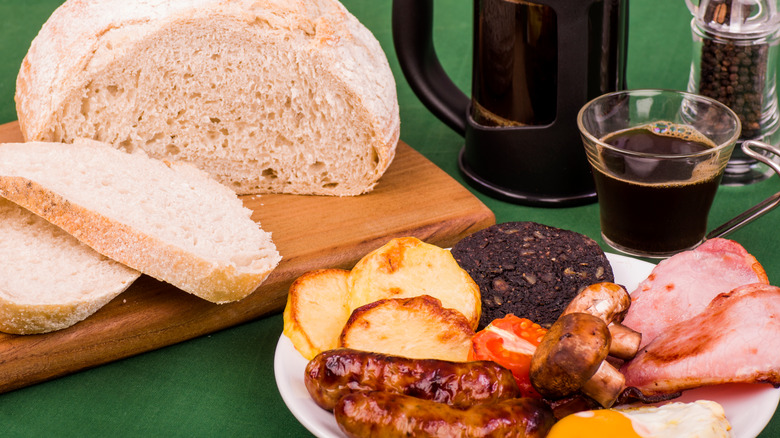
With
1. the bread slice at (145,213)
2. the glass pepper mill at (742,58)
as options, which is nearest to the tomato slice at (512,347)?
the bread slice at (145,213)

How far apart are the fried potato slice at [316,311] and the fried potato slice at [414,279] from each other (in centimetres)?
4

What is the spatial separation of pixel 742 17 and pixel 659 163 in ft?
2.20

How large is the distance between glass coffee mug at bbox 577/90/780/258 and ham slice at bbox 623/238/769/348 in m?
0.27

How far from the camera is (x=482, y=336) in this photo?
1618 millimetres

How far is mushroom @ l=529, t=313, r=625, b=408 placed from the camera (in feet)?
4.65

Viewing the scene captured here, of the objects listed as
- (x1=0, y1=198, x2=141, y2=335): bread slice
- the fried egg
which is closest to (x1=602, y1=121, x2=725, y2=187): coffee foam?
the fried egg

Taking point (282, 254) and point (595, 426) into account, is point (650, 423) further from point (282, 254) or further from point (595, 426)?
point (282, 254)

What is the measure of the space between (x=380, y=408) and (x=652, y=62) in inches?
92.6

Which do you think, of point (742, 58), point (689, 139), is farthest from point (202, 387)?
point (742, 58)

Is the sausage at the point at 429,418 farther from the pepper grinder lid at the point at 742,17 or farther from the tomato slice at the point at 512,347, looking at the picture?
the pepper grinder lid at the point at 742,17

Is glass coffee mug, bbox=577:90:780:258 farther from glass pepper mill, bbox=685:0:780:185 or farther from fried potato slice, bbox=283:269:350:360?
fried potato slice, bbox=283:269:350:360

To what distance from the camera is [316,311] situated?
1832mm

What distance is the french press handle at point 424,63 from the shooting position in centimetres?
257

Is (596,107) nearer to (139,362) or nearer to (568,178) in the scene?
(568,178)
